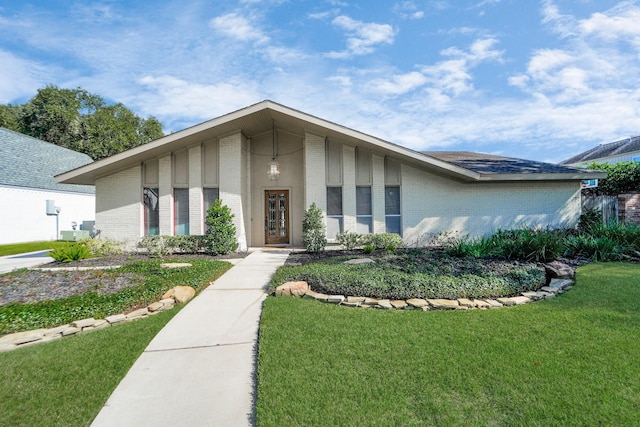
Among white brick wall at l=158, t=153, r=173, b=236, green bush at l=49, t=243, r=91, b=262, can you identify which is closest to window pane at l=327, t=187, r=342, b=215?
white brick wall at l=158, t=153, r=173, b=236

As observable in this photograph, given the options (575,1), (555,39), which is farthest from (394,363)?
(555,39)

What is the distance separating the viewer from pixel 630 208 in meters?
11.6

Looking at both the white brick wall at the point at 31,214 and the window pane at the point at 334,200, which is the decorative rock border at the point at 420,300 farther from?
the white brick wall at the point at 31,214

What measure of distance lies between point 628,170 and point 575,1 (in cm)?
934

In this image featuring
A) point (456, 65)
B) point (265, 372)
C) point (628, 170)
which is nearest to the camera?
point (265, 372)

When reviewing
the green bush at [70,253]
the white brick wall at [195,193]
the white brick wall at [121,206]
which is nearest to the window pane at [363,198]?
the white brick wall at [195,193]

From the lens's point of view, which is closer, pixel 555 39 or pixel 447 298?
pixel 447 298

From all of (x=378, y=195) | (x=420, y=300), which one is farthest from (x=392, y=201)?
(x=420, y=300)

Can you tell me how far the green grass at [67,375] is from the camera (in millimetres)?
2521

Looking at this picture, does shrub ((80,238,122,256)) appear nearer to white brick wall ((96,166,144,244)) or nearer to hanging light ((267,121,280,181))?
white brick wall ((96,166,144,244))

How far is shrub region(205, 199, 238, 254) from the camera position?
10219mm

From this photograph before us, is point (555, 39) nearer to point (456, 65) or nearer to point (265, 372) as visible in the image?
point (456, 65)

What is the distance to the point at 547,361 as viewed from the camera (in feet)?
10.0

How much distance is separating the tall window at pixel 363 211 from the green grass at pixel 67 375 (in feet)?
26.6
